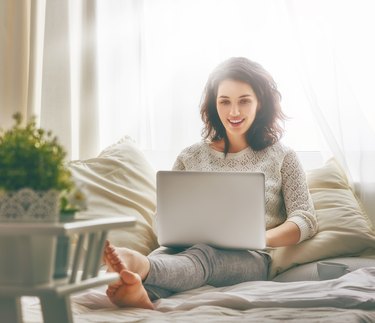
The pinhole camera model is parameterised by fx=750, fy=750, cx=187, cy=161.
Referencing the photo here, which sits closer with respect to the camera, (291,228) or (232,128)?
(291,228)

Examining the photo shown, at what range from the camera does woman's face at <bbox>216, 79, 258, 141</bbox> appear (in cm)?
253

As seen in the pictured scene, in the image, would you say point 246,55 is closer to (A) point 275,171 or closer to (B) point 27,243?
(A) point 275,171

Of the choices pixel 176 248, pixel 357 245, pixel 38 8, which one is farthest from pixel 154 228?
pixel 38 8

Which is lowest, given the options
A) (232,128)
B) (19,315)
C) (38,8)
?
(19,315)

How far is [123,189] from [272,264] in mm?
598

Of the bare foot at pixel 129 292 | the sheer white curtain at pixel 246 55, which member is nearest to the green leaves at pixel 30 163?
the bare foot at pixel 129 292

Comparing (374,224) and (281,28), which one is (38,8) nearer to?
(281,28)

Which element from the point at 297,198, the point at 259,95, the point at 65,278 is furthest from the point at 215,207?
the point at 65,278

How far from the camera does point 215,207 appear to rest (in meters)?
2.09

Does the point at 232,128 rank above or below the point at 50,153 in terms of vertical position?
above

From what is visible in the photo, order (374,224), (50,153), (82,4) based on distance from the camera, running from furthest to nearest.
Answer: (82,4) → (374,224) → (50,153)

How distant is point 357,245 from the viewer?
7.71 feet

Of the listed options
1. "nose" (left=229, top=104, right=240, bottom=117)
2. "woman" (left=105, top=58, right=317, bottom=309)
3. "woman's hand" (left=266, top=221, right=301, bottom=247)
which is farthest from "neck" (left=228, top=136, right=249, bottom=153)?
"woman's hand" (left=266, top=221, right=301, bottom=247)

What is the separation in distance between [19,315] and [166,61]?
6.22ft
